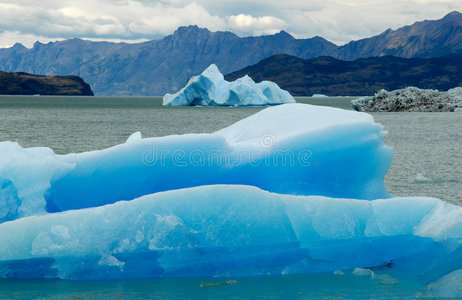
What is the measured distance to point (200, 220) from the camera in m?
6.29

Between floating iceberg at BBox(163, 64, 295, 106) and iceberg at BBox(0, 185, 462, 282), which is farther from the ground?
floating iceberg at BBox(163, 64, 295, 106)

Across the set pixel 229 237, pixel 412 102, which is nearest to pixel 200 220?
pixel 229 237

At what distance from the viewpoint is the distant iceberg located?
61.7 metres

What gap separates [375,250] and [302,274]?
95cm

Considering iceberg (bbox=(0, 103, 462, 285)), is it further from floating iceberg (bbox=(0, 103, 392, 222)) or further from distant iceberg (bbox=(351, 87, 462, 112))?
distant iceberg (bbox=(351, 87, 462, 112))

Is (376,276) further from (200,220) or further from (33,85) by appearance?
(33,85)

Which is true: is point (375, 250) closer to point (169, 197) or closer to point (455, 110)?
point (169, 197)

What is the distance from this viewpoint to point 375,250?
6668 mm

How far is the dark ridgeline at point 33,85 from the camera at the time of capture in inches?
6540

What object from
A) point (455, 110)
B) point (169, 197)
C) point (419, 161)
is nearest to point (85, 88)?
point (455, 110)

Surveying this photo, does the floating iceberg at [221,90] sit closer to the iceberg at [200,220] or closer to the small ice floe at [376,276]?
the iceberg at [200,220]

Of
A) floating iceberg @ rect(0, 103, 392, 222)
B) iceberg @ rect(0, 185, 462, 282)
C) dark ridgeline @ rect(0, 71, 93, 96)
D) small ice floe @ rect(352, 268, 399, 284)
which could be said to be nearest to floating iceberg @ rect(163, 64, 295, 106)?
floating iceberg @ rect(0, 103, 392, 222)

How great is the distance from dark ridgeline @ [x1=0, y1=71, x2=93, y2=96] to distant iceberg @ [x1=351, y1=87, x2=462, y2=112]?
421 ft

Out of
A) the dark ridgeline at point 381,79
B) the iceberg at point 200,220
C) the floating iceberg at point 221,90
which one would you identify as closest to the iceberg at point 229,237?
the iceberg at point 200,220
